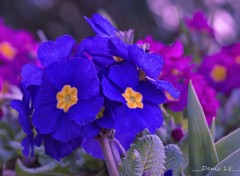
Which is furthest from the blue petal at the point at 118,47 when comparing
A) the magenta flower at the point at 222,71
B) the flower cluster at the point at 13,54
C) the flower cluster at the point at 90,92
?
the flower cluster at the point at 13,54

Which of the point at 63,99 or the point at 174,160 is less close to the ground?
the point at 63,99

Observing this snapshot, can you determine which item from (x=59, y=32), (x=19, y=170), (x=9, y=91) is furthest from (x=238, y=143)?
(x=59, y=32)

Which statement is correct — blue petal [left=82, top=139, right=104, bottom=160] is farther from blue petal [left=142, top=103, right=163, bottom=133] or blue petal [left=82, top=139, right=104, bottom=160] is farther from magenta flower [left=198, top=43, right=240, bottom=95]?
magenta flower [left=198, top=43, right=240, bottom=95]

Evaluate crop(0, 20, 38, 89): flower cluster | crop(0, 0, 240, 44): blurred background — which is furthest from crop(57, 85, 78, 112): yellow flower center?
crop(0, 0, 240, 44): blurred background

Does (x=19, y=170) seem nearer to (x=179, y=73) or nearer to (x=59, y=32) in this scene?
(x=179, y=73)

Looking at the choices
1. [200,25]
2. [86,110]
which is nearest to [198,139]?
[86,110]

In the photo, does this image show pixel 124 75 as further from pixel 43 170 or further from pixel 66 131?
pixel 43 170

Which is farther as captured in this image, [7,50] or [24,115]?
[7,50]
